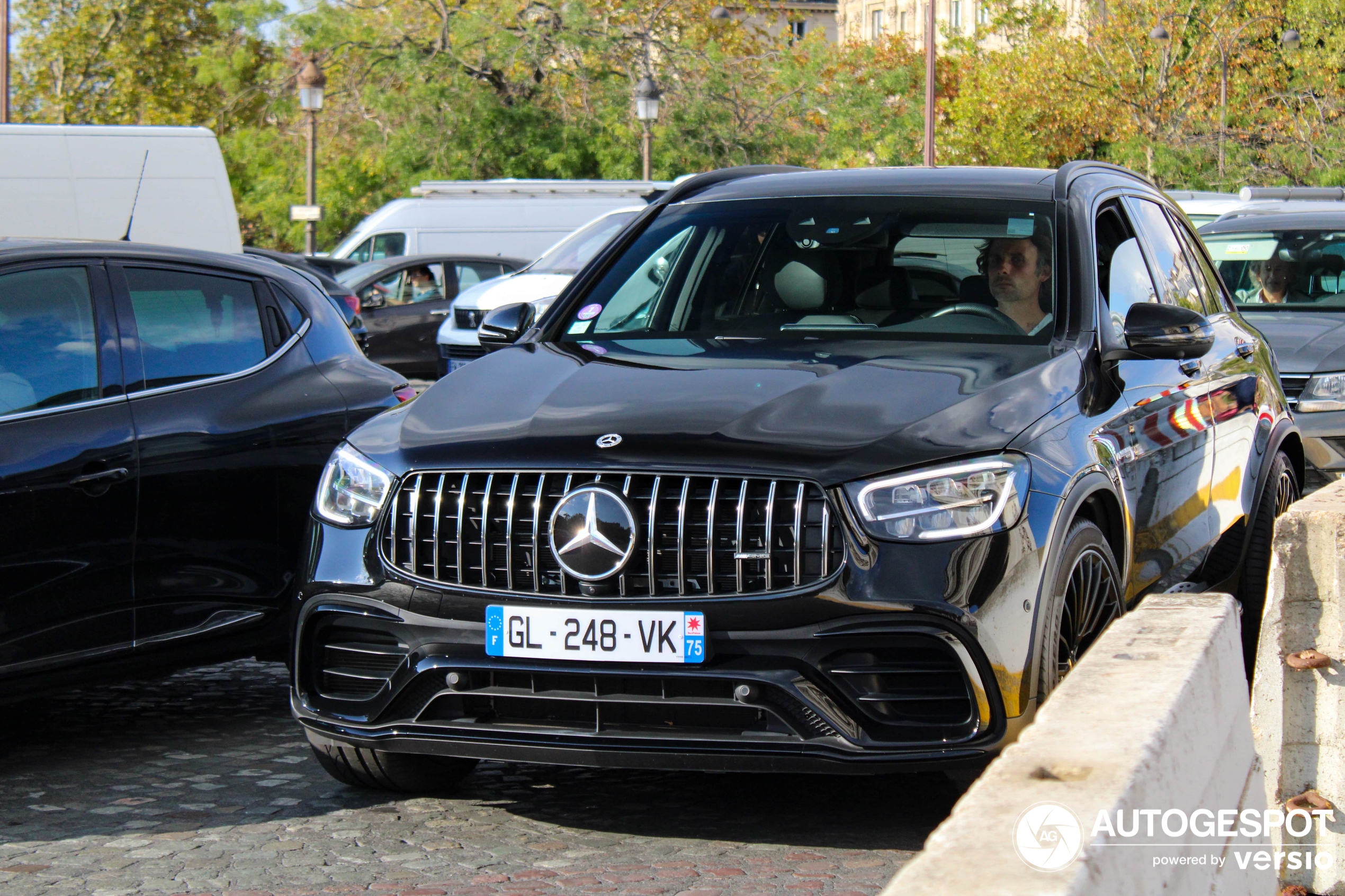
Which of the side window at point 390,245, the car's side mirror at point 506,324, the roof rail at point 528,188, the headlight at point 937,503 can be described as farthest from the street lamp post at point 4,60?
the headlight at point 937,503

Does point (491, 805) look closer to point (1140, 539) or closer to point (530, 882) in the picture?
point (530, 882)

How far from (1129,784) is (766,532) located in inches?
65.2

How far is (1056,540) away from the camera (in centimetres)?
420

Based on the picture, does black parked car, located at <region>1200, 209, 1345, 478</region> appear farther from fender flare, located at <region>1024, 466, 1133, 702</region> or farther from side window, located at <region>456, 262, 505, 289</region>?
side window, located at <region>456, 262, 505, 289</region>

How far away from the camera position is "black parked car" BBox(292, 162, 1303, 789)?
4012 mm

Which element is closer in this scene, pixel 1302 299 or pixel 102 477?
pixel 102 477

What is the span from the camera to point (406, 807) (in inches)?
187

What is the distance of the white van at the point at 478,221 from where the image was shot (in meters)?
25.8

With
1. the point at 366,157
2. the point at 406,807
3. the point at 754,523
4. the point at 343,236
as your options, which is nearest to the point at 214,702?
the point at 406,807

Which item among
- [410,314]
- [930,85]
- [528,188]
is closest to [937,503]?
[410,314]

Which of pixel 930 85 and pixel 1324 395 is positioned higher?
pixel 930 85

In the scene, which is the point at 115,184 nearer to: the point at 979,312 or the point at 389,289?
the point at 389,289

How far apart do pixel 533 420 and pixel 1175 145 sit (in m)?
35.0

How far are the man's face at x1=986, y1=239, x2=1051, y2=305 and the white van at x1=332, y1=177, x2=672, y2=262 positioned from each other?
2037 cm
